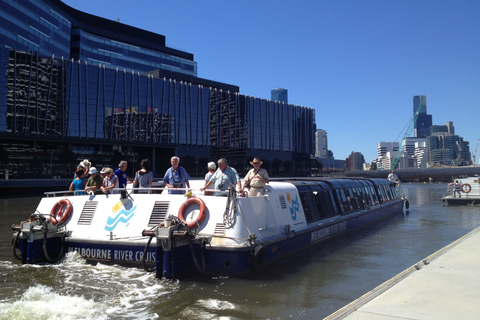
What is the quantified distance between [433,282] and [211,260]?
4475 mm

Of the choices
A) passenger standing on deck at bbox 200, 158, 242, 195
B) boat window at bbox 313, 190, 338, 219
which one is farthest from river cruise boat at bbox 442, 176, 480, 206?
passenger standing on deck at bbox 200, 158, 242, 195

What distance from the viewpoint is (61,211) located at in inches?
420

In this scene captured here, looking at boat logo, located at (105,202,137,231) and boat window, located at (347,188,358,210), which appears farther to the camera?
boat window, located at (347,188,358,210)

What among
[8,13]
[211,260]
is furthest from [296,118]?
[211,260]

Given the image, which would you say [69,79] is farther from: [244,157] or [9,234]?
[9,234]

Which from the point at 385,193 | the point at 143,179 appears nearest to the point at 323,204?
the point at 143,179

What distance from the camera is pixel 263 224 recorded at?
32.3ft

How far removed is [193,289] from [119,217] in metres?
3.20

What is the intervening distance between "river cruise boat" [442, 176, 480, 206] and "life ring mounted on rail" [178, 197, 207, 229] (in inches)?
1040

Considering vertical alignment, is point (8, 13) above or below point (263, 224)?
above

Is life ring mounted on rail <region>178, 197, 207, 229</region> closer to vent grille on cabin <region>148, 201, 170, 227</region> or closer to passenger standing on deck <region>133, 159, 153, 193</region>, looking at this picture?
vent grille on cabin <region>148, 201, 170, 227</region>

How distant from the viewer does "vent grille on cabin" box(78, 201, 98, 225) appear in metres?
10.3

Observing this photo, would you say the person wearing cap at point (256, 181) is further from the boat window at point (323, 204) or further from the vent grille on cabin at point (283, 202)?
the boat window at point (323, 204)

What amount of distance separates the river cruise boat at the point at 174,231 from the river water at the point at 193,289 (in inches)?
12.6
